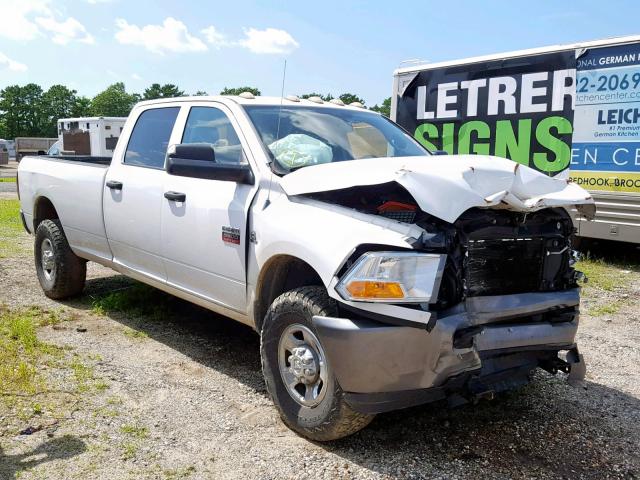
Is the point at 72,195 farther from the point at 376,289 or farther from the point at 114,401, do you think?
the point at 376,289

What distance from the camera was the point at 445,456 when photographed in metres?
3.33

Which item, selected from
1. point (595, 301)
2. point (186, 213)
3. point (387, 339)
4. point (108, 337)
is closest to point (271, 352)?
point (387, 339)

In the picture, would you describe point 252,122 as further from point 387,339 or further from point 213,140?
point 387,339

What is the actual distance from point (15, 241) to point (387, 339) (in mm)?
9027

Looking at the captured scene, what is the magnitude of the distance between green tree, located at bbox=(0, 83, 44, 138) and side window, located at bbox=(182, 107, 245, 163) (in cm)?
8233

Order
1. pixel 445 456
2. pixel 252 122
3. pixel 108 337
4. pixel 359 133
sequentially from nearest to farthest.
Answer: pixel 445 456
pixel 252 122
pixel 359 133
pixel 108 337

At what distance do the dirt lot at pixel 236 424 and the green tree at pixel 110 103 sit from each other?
267 feet

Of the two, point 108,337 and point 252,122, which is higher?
point 252,122

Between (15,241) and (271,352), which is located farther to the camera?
(15,241)

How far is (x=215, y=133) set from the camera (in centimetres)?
454

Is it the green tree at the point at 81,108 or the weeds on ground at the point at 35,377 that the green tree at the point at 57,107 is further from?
the weeds on ground at the point at 35,377

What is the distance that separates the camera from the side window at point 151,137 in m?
5.00

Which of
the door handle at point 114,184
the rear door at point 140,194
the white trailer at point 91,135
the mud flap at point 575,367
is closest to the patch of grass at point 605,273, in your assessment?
the mud flap at point 575,367

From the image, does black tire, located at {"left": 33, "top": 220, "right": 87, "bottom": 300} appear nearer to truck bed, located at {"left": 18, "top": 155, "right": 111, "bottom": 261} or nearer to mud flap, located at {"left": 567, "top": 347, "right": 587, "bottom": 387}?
truck bed, located at {"left": 18, "top": 155, "right": 111, "bottom": 261}
